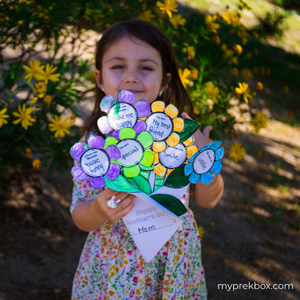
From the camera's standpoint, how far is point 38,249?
212cm

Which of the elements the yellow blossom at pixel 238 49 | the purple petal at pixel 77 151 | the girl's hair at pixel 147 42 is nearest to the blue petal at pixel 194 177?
the purple petal at pixel 77 151

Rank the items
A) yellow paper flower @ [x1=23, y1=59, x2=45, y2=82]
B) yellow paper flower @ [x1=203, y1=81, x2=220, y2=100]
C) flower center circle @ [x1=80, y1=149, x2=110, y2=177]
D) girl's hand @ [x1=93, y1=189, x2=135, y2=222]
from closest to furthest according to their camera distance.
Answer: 1. flower center circle @ [x1=80, y1=149, x2=110, y2=177]
2. girl's hand @ [x1=93, y1=189, x2=135, y2=222]
3. yellow paper flower @ [x1=23, y1=59, x2=45, y2=82]
4. yellow paper flower @ [x1=203, y1=81, x2=220, y2=100]

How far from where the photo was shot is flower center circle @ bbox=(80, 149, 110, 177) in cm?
79

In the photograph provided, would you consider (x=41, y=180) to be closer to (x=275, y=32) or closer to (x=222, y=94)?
(x=222, y=94)

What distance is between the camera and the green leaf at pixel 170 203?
2.89 ft

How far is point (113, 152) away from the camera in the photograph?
2.66 ft

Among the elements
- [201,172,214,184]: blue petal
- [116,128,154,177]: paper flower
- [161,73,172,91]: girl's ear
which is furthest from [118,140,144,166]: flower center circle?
[161,73,172,91]: girl's ear

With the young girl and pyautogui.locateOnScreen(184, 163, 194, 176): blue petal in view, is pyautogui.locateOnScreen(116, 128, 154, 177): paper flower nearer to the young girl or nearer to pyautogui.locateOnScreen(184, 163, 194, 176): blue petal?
pyautogui.locateOnScreen(184, 163, 194, 176): blue petal

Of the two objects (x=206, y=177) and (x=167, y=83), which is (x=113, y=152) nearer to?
(x=206, y=177)

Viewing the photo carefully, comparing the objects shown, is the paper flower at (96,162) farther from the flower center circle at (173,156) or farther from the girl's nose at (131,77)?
the girl's nose at (131,77)

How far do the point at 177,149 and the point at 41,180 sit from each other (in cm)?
201

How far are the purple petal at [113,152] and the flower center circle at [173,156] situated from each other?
15cm

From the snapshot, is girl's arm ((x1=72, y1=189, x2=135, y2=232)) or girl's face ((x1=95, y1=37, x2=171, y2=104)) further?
girl's face ((x1=95, y1=37, x2=171, y2=104))
